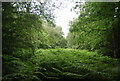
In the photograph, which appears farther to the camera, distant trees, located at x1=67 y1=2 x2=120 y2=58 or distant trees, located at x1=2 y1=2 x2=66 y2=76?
distant trees, located at x1=67 y1=2 x2=120 y2=58

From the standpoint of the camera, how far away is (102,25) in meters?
6.14

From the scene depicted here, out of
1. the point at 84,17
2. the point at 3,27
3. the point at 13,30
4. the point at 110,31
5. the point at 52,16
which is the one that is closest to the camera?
the point at 3,27

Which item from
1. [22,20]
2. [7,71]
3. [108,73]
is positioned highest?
[22,20]

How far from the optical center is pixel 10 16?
11.0 feet

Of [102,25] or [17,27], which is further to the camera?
[102,25]

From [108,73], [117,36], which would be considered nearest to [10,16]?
[108,73]

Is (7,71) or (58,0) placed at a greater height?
(58,0)

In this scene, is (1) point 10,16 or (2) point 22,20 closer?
(1) point 10,16

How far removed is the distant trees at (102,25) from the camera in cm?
545

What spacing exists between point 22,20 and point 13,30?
0.43 meters

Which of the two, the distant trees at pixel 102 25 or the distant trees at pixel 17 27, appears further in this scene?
the distant trees at pixel 102 25

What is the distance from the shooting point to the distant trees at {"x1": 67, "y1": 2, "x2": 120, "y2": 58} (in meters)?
5.45

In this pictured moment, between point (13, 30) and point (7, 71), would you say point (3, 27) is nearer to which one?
point (13, 30)

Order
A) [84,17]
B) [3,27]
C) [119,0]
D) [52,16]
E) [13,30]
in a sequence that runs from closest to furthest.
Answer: [3,27]
[13,30]
[52,16]
[119,0]
[84,17]
